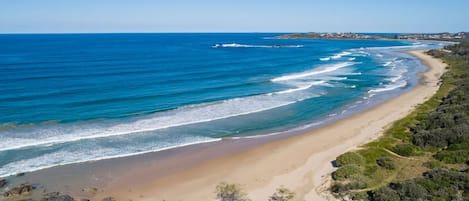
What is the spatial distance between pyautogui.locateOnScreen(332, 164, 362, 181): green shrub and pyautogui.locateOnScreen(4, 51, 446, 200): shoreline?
60 centimetres

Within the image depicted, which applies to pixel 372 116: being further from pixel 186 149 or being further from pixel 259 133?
pixel 186 149

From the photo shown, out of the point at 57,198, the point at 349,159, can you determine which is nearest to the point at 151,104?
the point at 57,198

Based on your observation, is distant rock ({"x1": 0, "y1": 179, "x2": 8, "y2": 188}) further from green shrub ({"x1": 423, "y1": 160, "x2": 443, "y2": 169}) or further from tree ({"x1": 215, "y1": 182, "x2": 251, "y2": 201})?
green shrub ({"x1": 423, "y1": 160, "x2": 443, "y2": 169})

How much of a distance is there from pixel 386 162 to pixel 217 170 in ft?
31.3

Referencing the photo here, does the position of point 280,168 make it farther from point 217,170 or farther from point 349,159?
point 349,159

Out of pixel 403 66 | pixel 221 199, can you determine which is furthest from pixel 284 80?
pixel 221 199

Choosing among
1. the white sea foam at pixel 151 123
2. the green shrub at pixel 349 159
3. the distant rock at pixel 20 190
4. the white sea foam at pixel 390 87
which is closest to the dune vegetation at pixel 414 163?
the green shrub at pixel 349 159

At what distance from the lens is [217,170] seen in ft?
75.4

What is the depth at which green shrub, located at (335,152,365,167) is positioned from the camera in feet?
72.6

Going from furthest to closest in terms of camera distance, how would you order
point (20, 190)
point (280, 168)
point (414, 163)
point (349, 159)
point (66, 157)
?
point (66, 157) < point (280, 168) < point (349, 159) < point (414, 163) < point (20, 190)

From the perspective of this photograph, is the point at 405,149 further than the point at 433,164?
Yes

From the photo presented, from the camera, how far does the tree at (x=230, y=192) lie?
60.4 feet

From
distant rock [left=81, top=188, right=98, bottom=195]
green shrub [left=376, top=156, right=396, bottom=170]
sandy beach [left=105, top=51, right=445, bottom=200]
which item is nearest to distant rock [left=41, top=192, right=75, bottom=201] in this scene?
distant rock [left=81, top=188, right=98, bottom=195]

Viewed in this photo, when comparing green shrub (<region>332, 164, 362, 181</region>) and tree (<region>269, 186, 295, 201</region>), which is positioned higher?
green shrub (<region>332, 164, 362, 181</region>)
